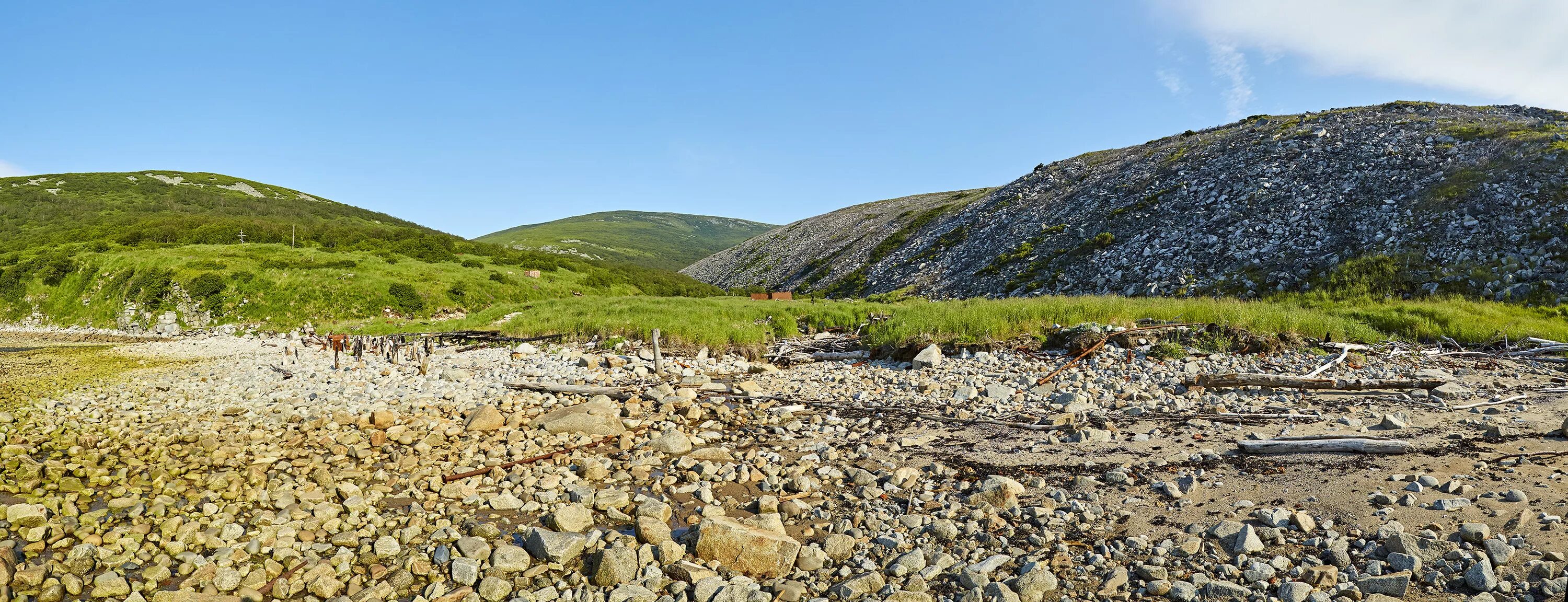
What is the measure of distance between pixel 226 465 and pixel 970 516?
914 cm

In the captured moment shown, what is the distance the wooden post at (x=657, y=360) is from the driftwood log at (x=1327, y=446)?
453 inches

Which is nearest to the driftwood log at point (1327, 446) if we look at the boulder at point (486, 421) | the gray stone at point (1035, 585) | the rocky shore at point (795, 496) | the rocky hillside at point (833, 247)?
the rocky shore at point (795, 496)

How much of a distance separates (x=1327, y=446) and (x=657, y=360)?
12822 millimetres

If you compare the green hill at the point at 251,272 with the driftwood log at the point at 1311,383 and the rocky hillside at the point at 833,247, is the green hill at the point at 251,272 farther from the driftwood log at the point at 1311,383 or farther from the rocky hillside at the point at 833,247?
the driftwood log at the point at 1311,383

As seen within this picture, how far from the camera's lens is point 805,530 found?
20.9 feet

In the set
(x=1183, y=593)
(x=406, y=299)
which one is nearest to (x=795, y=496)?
(x=1183, y=593)

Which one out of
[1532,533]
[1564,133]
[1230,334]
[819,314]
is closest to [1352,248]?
[1564,133]

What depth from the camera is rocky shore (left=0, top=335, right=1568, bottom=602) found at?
5.16m

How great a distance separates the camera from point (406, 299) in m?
36.2

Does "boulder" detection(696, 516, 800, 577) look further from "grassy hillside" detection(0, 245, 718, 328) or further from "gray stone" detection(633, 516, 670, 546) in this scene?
"grassy hillside" detection(0, 245, 718, 328)

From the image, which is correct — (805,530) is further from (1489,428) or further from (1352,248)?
(1352,248)

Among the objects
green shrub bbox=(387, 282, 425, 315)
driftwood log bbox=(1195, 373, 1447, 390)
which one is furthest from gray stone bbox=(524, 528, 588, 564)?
green shrub bbox=(387, 282, 425, 315)

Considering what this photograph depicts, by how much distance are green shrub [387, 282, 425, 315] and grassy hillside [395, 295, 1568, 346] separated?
11.1 meters

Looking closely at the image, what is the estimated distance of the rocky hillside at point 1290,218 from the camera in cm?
2523
